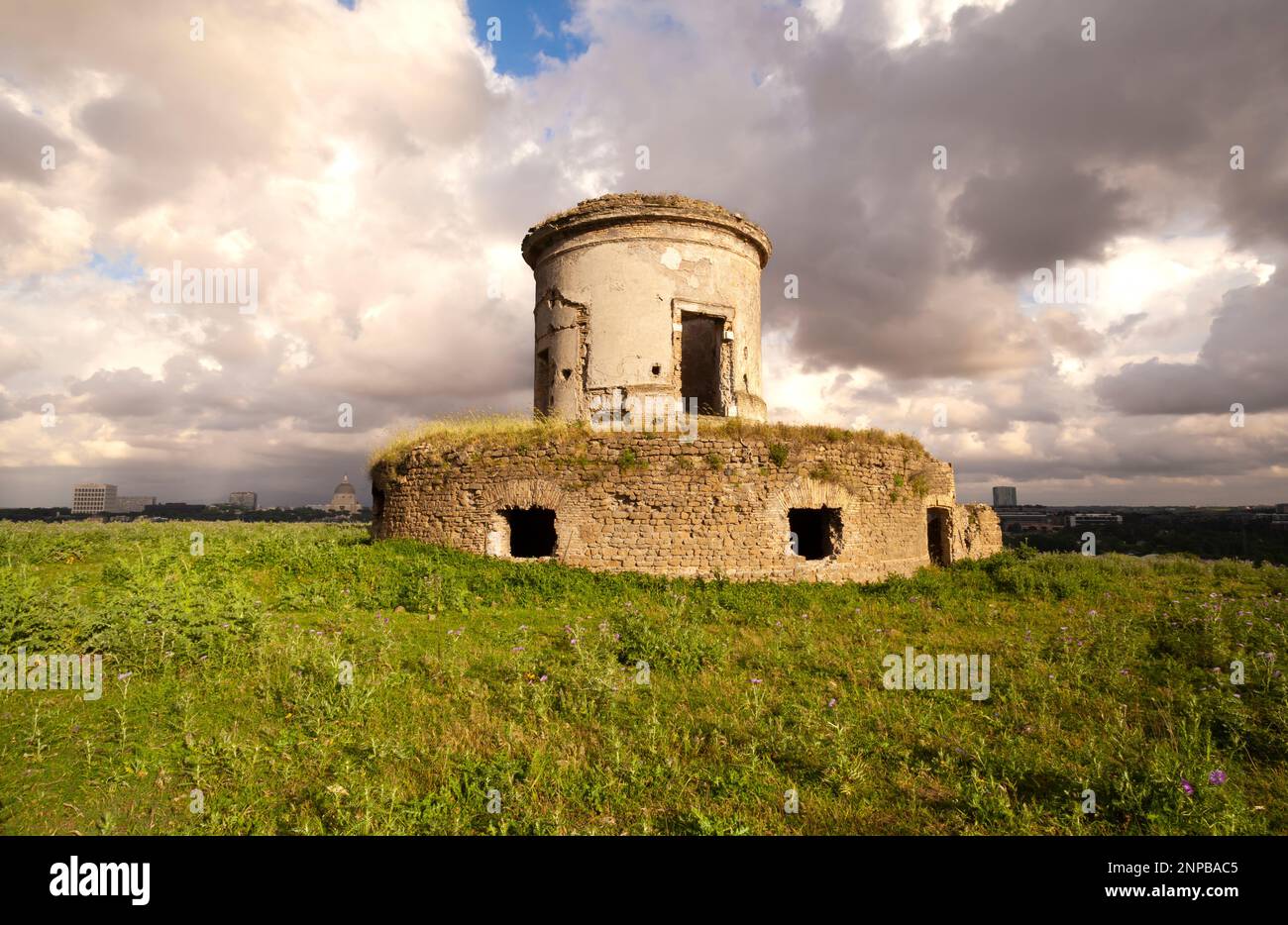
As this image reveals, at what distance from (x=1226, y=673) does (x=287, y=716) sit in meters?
8.65

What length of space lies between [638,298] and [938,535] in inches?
372

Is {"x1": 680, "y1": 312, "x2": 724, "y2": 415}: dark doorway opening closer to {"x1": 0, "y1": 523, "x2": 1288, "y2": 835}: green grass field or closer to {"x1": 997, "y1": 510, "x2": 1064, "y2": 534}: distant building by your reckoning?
{"x1": 0, "y1": 523, "x2": 1288, "y2": 835}: green grass field

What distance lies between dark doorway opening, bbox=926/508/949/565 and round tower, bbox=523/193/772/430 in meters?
5.75

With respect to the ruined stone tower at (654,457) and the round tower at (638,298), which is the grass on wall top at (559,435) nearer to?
the ruined stone tower at (654,457)

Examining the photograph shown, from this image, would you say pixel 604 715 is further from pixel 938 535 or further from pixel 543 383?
pixel 938 535

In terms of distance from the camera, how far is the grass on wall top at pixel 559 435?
10000 mm

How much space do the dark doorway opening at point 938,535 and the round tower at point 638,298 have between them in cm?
575

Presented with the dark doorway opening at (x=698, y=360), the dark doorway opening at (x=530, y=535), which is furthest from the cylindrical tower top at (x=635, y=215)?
the dark doorway opening at (x=530, y=535)

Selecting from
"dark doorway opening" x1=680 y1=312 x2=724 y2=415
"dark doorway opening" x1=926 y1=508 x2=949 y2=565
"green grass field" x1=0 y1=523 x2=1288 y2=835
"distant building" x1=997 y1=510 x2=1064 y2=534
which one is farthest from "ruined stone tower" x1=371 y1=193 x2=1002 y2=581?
"distant building" x1=997 y1=510 x2=1064 y2=534
